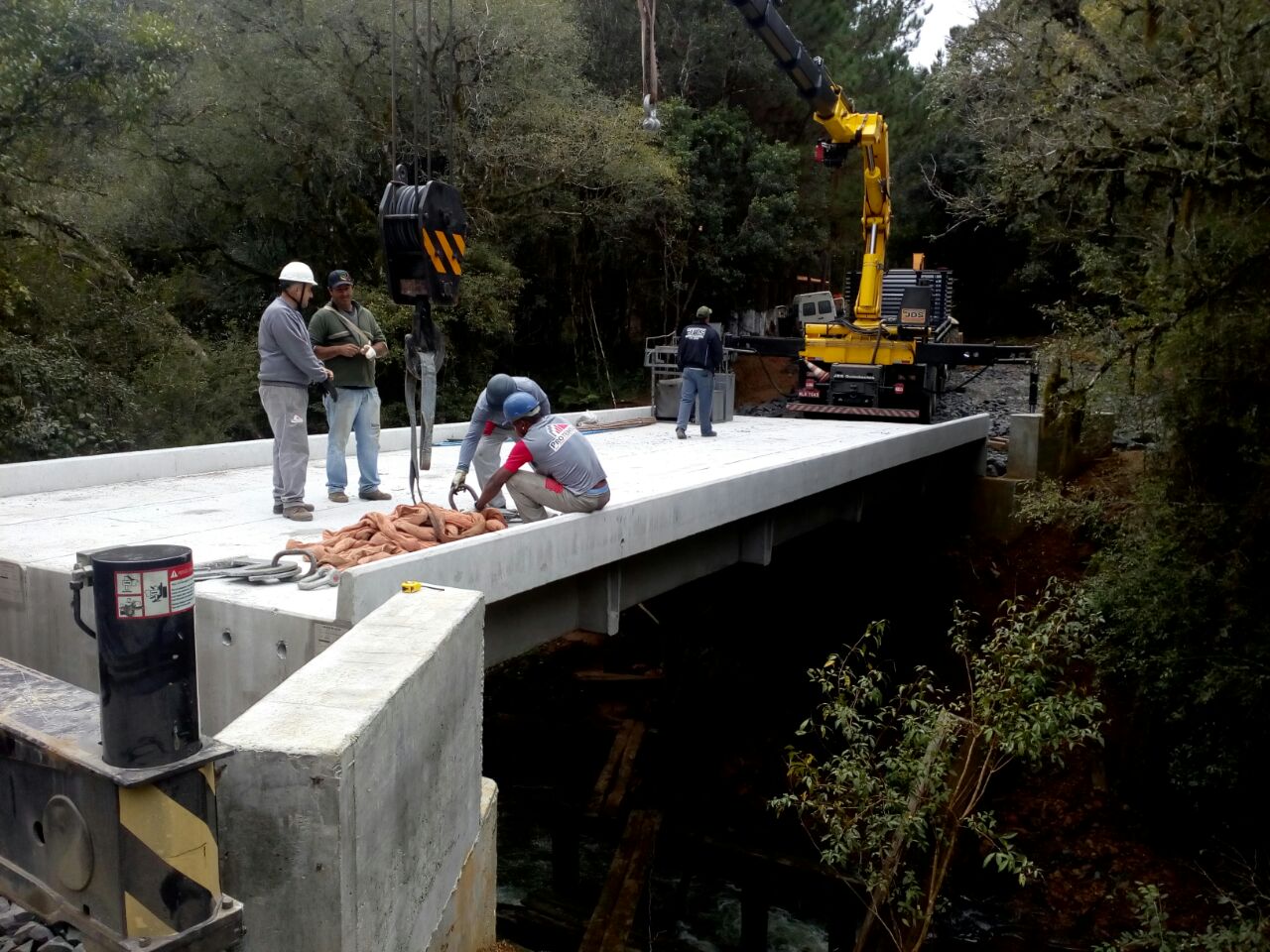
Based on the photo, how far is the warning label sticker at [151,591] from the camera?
2.26 meters

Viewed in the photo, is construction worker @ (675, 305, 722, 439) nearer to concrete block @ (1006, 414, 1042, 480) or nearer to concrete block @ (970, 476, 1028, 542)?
concrete block @ (970, 476, 1028, 542)

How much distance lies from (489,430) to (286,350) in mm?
1575

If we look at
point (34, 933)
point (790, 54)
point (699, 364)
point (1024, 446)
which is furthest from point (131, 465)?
point (1024, 446)

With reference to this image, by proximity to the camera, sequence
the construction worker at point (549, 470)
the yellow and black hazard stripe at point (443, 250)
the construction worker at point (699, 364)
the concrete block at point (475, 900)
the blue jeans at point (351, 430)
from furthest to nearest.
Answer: the construction worker at point (699, 364) → the blue jeans at point (351, 430) → the construction worker at point (549, 470) → the yellow and black hazard stripe at point (443, 250) → the concrete block at point (475, 900)

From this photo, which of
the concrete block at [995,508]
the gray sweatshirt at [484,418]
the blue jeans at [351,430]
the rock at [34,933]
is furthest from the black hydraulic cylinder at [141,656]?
the concrete block at [995,508]

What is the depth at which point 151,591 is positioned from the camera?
229 cm

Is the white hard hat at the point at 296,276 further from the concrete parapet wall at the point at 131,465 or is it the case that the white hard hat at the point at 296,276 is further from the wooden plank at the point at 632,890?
the wooden plank at the point at 632,890

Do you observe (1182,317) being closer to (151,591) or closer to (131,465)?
(131,465)

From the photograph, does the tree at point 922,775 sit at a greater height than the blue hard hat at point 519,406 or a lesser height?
lesser

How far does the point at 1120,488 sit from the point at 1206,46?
273 inches

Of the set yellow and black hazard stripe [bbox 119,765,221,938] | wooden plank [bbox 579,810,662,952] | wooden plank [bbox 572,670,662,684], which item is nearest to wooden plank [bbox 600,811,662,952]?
wooden plank [bbox 579,810,662,952]

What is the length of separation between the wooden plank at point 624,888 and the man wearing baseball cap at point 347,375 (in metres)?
3.94

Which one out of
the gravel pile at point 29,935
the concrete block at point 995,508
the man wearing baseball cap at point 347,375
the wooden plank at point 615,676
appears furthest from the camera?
the concrete block at point 995,508

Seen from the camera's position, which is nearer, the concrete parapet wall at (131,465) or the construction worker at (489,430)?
the construction worker at (489,430)
